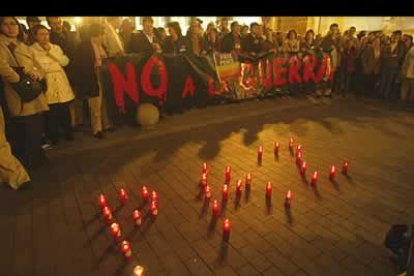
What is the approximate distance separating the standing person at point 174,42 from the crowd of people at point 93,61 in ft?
0.10

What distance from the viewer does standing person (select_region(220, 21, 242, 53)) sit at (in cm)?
1009

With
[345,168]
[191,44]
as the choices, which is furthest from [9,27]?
[345,168]

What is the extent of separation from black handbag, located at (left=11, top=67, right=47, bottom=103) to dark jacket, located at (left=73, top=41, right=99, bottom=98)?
165 centimetres

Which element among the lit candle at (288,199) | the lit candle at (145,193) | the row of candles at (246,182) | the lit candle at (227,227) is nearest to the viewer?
the lit candle at (227,227)

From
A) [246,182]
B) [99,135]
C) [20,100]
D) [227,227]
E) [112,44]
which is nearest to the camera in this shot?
[227,227]

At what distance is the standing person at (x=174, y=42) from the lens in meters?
9.16

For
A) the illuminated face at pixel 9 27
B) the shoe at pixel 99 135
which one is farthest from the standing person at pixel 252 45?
the illuminated face at pixel 9 27

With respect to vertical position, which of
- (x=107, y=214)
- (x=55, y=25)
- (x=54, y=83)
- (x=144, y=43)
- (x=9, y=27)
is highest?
(x=55, y=25)

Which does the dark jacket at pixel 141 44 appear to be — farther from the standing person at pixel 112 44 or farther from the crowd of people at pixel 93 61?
the standing person at pixel 112 44

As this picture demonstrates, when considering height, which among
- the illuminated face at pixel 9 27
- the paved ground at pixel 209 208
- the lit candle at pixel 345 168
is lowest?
the paved ground at pixel 209 208

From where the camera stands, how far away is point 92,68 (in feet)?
22.5

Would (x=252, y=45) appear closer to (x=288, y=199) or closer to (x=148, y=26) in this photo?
(x=148, y=26)

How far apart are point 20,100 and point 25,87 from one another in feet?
0.94

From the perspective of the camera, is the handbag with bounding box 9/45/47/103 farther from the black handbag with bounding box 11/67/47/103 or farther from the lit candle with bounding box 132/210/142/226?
the lit candle with bounding box 132/210/142/226
